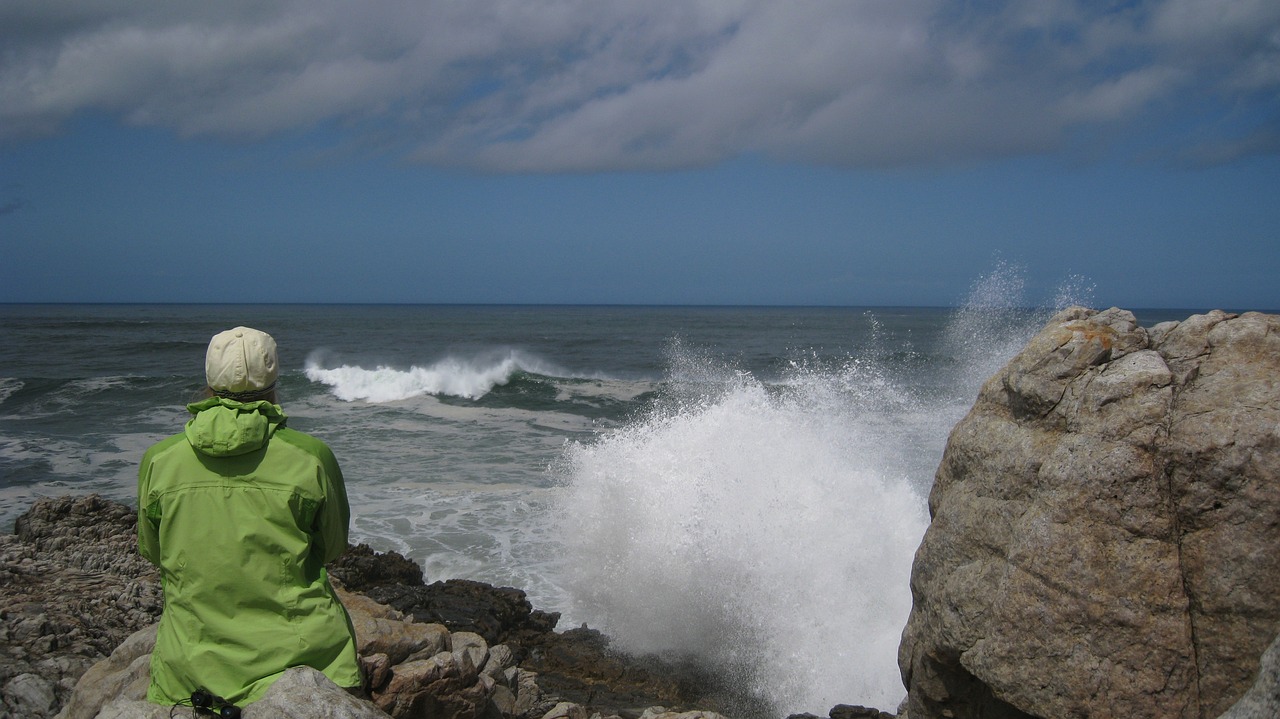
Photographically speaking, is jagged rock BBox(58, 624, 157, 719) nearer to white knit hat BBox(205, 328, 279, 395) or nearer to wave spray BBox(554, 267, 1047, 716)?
white knit hat BBox(205, 328, 279, 395)

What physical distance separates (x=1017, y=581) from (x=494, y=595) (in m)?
5.02

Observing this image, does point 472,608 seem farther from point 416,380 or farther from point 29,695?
point 416,380

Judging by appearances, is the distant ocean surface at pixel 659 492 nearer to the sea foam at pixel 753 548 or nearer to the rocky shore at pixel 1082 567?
the sea foam at pixel 753 548

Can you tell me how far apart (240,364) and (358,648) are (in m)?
2.06

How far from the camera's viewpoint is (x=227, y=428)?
254cm

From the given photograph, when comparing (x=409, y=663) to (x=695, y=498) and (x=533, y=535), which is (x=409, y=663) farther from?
(x=533, y=535)

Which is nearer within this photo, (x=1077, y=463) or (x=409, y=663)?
(x=1077, y=463)

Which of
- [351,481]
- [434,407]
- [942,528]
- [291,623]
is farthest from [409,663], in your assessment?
[434,407]

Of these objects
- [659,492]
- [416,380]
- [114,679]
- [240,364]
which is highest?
[240,364]

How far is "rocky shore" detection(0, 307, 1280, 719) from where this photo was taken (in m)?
3.09

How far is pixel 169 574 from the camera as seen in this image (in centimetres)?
267

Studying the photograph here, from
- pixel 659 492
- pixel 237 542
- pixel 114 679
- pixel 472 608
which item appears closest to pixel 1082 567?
pixel 237 542

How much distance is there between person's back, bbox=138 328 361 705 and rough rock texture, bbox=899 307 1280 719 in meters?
2.48

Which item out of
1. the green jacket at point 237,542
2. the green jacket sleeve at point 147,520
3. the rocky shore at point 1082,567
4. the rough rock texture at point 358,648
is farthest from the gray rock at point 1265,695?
the green jacket sleeve at point 147,520
